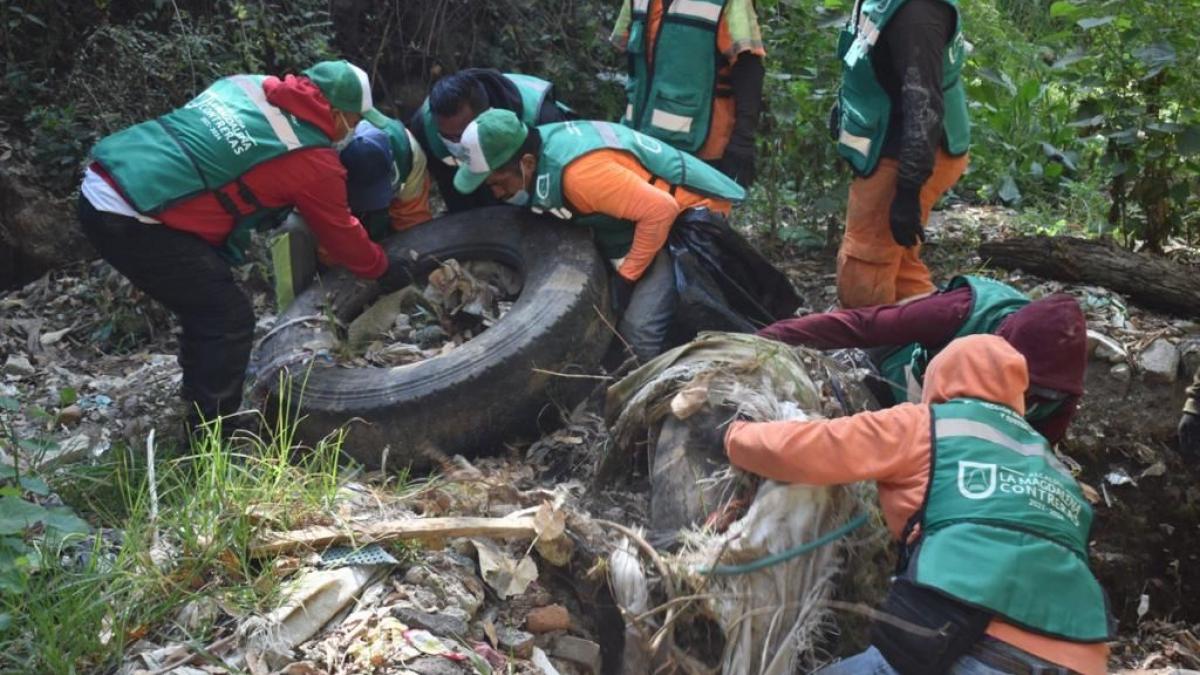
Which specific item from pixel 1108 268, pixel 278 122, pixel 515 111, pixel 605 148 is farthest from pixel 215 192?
pixel 1108 268

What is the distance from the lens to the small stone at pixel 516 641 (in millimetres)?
2900

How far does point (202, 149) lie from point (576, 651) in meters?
2.29

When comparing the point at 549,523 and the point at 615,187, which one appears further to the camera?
the point at 615,187

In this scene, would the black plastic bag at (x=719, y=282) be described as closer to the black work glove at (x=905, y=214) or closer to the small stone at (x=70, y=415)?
the black work glove at (x=905, y=214)

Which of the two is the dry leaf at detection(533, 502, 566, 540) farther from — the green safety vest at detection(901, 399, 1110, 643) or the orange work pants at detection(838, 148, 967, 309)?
the orange work pants at detection(838, 148, 967, 309)

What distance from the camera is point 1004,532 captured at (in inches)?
103

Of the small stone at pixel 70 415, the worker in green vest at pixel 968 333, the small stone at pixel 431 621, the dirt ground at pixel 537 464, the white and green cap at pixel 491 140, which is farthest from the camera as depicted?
the small stone at pixel 70 415

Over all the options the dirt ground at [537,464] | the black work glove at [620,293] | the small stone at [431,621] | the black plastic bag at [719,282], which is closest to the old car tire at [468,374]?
the black work glove at [620,293]

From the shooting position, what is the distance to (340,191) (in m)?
4.26

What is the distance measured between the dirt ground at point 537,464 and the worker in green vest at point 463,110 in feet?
3.70

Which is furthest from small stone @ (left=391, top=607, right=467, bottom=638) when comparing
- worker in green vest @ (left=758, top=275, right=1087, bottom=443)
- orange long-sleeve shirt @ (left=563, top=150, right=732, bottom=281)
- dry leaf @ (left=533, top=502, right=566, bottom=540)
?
orange long-sleeve shirt @ (left=563, top=150, right=732, bottom=281)

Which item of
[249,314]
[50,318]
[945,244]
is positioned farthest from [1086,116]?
[50,318]

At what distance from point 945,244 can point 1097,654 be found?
3626mm

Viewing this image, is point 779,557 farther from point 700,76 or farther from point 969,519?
point 700,76
